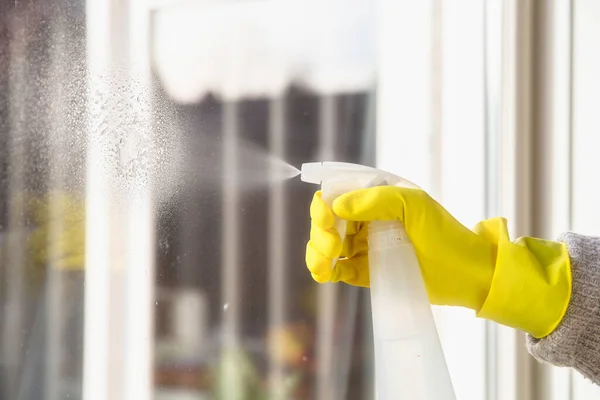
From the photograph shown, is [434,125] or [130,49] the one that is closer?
[130,49]

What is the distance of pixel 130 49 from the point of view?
556 mm

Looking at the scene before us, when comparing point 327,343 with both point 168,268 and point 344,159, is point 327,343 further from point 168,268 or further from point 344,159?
point 168,268

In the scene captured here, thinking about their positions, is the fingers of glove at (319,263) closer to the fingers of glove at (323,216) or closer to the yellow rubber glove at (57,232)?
the fingers of glove at (323,216)

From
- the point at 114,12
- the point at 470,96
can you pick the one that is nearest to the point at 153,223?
the point at 114,12

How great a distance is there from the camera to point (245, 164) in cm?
79

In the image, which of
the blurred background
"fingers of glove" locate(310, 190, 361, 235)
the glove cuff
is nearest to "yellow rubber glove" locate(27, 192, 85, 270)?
the blurred background

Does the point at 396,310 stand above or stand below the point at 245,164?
below

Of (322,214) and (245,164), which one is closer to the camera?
(322,214)

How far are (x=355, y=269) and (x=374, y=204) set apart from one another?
10 cm

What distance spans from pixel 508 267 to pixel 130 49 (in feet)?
1.26

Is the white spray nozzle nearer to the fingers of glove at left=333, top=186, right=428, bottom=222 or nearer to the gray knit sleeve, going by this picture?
the fingers of glove at left=333, top=186, right=428, bottom=222

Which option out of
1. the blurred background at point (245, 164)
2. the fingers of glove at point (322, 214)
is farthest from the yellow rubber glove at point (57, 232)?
the fingers of glove at point (322, 214)

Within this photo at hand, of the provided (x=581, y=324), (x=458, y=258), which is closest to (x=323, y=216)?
(x=458, y=258)

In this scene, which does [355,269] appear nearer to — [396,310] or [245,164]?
[396,310]
